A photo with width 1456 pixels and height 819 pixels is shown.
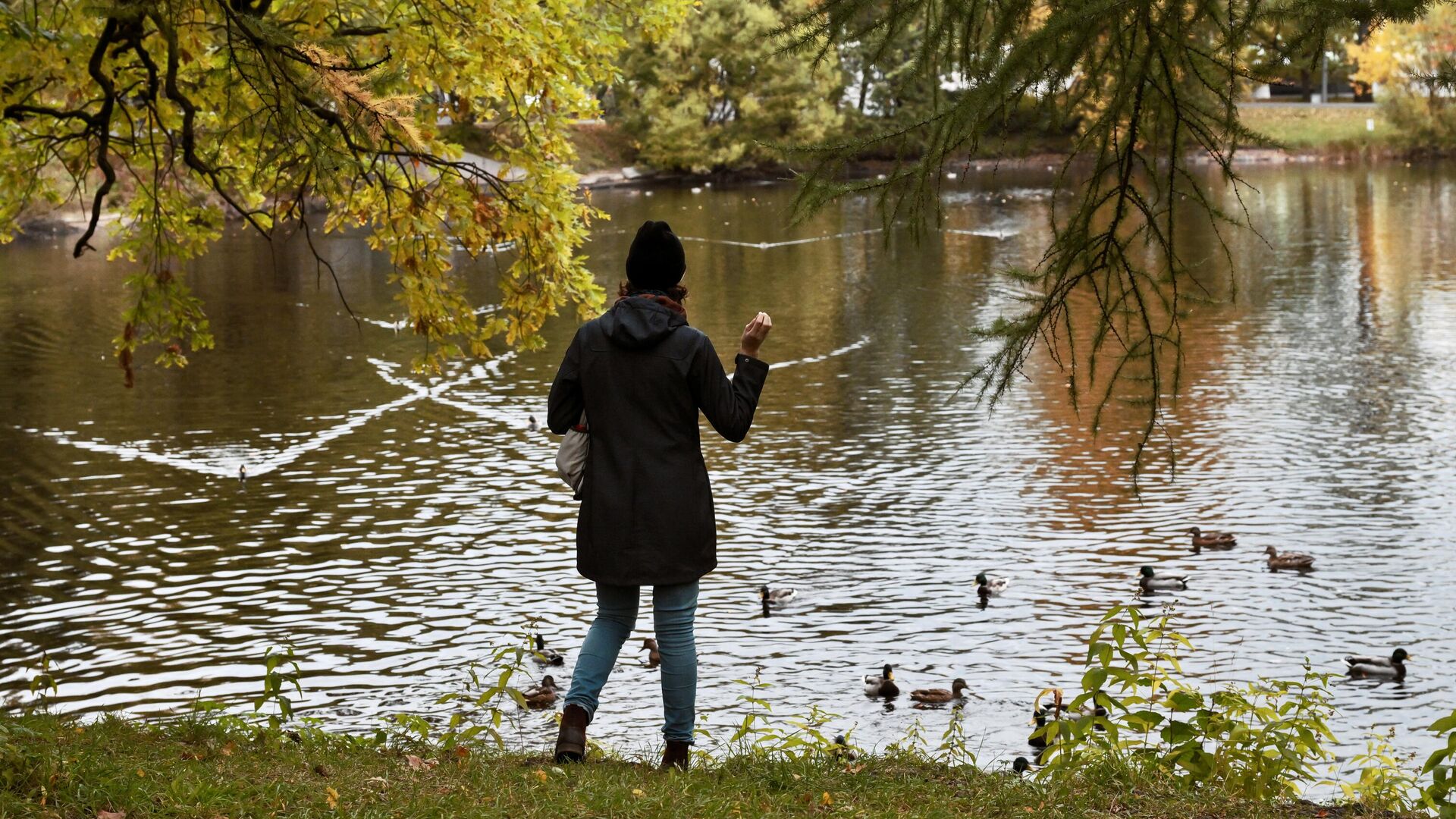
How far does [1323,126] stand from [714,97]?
26.7 m

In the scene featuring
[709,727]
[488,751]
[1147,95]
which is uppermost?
[1147,95]

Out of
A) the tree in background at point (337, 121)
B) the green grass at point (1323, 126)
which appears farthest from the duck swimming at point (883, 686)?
the green grass at point (1323, 126)

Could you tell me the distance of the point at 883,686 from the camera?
32.9ft

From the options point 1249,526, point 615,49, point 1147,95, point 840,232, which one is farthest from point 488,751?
point 840,232

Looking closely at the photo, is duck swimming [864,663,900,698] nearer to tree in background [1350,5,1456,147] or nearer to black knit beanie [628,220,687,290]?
Answer: black knit beanie [628,220,687,290]

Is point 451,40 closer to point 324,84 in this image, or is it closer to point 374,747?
point 324,84

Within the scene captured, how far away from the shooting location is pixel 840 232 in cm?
4256

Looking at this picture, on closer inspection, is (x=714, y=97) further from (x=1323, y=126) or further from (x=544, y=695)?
(x=544, y=695)

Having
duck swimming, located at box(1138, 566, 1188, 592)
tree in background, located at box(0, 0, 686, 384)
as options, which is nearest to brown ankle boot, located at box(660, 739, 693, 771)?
tree in background, located at box(0, 0, 686, 384)

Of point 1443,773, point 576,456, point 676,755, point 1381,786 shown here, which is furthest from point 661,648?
Answer: point 1381,786

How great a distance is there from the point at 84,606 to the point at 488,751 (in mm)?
6752

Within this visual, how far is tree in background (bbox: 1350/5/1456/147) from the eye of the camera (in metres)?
62.1

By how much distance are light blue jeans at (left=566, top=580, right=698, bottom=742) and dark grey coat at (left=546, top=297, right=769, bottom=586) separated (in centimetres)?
14

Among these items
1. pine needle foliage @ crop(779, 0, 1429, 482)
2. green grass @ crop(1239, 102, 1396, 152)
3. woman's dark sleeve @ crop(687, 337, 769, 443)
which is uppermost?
green grass @ crop(1239, 102, 1396, 152)
